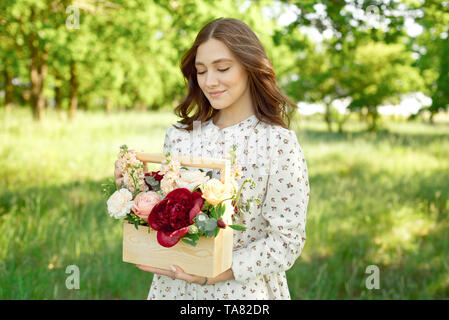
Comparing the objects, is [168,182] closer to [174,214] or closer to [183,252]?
[174,214]

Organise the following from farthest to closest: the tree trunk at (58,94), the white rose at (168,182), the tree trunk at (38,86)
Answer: the tree trunk at (58,94) → the tree trunk at (38,86) → the white rose at (168,182)

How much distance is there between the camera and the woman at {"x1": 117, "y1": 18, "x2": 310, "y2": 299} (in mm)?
1841

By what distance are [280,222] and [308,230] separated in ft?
12.9

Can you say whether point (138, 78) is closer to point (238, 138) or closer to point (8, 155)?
point (8, 155)

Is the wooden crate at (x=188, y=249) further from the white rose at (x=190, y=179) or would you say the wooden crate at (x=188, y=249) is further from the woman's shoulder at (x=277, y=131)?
the woman's shoulder at (x=277, y=131)

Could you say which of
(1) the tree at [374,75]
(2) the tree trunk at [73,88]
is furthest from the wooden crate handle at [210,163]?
(1) the tree at [374,75]

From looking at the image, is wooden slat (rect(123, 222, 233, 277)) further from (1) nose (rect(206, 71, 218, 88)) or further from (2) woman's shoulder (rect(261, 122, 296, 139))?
(1) nose (rect(206, 71, 218, 88))

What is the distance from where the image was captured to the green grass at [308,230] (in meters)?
4.05

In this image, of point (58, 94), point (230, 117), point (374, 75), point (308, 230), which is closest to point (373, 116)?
point (374, 75)

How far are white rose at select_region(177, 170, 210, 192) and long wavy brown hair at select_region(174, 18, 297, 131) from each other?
21.8 inches

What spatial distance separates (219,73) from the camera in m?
1.90

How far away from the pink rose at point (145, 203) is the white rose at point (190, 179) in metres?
0.12

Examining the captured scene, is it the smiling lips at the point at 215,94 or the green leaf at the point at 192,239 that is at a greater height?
the smiling lips at the point at 215,94
